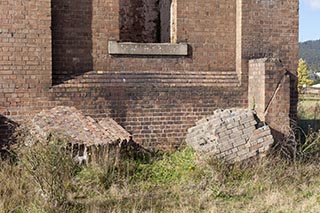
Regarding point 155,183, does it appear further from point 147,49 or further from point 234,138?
point 147,49

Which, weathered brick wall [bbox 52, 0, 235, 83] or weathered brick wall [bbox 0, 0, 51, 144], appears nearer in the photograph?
weathered brick wall [bbox 0, 0, 51, 144]

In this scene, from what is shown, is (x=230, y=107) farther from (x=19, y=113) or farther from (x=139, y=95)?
(x=19, y=113)

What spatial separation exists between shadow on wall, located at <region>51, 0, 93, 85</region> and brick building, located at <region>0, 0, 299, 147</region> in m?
0.02

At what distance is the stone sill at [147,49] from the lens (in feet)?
31.3

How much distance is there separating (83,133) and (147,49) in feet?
8.86

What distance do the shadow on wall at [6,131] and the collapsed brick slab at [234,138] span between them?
12.0 ft

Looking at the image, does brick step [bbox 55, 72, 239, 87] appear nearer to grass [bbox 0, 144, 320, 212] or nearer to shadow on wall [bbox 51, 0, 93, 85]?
shadow on wall [bbox 51, 0, 93, 85]

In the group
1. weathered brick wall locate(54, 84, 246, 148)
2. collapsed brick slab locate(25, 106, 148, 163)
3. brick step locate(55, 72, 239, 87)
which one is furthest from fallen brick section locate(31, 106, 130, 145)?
brick step locate(55, 72, 239, 87)

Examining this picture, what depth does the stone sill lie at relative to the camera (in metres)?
9.53

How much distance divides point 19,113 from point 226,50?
4.90 metres

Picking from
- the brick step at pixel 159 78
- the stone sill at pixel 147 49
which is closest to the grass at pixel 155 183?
the brick step at pixel 159 78

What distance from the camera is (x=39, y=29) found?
8.83 metres

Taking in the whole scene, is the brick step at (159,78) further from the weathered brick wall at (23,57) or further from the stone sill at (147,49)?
the weathered brick wall at (23,57)

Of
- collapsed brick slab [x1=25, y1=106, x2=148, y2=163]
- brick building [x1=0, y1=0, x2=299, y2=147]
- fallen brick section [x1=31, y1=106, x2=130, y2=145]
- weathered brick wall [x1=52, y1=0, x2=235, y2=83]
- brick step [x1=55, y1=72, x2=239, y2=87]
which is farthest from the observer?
weathered brick wall [x1=52, y1=0, x2=235, y2=83]
